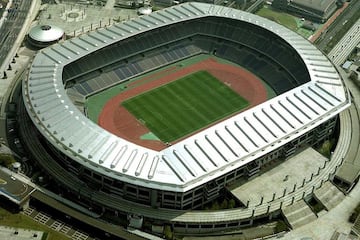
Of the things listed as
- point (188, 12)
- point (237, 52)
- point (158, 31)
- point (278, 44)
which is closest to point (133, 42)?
point (158, 31)

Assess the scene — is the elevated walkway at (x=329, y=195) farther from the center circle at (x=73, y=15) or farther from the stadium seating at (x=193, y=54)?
the center circle at (x=73, y=15)

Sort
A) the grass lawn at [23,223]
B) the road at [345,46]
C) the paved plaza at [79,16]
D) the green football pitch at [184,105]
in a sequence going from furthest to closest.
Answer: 1. the paved plaza at [79,16]
2. the road at [345,46]
3. the green football pitch at [184,105]
4. the grass lawn at [23,223]

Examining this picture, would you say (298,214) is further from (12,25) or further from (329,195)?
(12,25)

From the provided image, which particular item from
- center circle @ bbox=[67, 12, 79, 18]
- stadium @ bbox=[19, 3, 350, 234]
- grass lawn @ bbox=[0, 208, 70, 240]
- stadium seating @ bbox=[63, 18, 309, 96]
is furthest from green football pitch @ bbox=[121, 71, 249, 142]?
center circle @ bbox=[67, 12, 79, 18]

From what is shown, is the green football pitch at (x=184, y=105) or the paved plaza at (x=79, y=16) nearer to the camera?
the green football pitch at (x=184, y=105)

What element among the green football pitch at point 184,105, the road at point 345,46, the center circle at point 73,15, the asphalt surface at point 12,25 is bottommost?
the asphalt surface at point 12,25

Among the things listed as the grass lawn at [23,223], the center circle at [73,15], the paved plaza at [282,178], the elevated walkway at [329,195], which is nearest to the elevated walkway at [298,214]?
the paved plaza at [282,178]
